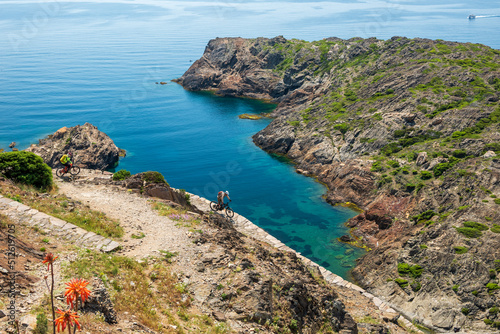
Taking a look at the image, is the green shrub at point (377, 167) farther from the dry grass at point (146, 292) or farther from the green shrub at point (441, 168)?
the dry grass at point (146, 292)

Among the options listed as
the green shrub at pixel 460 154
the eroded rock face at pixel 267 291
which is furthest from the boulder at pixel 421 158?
the eroded rock face at pixel 267 291

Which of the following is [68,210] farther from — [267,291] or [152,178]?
[267,291]

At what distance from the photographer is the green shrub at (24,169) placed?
34906 millimetres

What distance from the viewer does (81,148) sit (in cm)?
8219

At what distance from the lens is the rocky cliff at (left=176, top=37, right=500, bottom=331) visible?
139 feet

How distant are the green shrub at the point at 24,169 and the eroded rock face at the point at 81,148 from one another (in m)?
44.4

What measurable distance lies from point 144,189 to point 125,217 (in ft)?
27.6

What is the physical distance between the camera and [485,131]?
221ft

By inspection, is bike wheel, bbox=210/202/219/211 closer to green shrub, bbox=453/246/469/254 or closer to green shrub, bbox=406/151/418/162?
green shrub, bbox=453/246/469/254

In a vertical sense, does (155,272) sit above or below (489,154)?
above

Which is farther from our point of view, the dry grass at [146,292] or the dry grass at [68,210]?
the dry grass at [68,210]

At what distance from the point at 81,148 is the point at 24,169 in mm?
49691

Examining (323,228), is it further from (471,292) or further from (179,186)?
(179,186)

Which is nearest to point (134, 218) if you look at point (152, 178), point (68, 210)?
point (68, 210)
